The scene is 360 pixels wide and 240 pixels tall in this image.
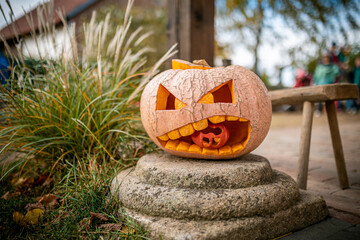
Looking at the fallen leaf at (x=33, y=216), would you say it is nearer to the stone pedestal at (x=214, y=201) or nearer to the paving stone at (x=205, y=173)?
the stone pedestal at (x=214, y=201)

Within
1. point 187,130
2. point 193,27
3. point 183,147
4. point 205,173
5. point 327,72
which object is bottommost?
point 205,173

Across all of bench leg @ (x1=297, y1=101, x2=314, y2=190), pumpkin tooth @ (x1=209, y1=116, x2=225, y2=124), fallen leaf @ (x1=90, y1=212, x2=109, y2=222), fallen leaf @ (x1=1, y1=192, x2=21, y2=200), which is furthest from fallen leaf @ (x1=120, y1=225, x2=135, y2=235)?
bench leg @ (x1=297, y1=101, x2=314, y2=190)

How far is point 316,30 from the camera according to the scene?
38.4ft

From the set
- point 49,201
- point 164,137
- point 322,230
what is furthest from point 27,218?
point 322,230

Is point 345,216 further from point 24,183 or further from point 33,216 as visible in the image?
point 24,183

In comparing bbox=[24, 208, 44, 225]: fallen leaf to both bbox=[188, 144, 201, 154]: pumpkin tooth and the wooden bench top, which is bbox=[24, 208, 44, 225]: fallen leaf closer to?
bbox=[188, 144, 201, 154]: pumpkin tooth

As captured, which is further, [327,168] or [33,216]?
[327,168]

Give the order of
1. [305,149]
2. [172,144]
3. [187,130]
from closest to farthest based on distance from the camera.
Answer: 1. [187,130]
2. [172,144]
3. [305,149]

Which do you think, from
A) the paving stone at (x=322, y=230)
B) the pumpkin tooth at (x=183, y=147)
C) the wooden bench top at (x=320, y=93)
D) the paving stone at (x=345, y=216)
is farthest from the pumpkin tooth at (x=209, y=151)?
the wooden bench top at (x=320, y=93)

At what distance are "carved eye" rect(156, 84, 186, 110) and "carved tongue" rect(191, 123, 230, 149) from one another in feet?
0.71

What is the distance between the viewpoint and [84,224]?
1.42 meters

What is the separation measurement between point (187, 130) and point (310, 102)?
121 centimetres

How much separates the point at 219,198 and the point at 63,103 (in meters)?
1.48

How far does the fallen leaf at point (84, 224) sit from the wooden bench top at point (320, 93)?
5.98 feet
